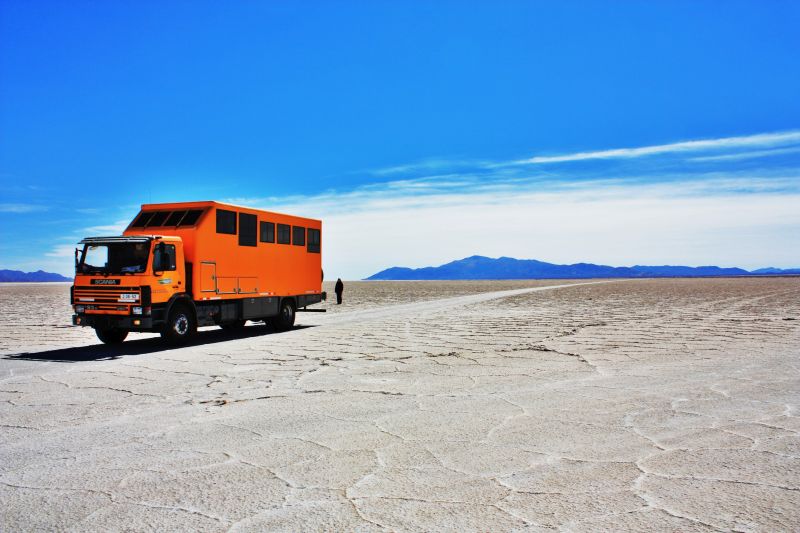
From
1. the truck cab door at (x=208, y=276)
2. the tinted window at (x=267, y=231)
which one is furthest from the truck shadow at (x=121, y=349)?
the tinted window at (x=267, y=231)

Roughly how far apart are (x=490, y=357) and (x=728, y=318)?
12689 millimetres

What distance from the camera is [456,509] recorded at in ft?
13.9

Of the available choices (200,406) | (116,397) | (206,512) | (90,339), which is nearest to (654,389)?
(200,406)

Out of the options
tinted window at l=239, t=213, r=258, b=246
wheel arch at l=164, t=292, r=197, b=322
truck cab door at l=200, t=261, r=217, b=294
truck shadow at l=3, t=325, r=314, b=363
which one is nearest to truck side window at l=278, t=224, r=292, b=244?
tinted window at l=239, t=213, r=258, b=246

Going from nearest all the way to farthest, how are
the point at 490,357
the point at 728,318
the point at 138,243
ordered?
the point at 490,357
the point at 138,243
the point at 728,318

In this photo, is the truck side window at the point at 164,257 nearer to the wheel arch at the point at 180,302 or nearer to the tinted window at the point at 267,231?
the wheel arch at the point at 180,302

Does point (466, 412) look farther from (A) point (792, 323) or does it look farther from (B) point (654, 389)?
(A) point (792, 323)

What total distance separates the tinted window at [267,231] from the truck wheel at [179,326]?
3.63 metres

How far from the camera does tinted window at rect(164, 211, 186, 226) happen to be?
16103 millimetres

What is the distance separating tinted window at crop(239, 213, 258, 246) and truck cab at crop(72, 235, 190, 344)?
259cm

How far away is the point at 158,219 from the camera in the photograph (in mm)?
16344

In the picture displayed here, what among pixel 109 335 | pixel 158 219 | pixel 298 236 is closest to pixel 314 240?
pixel 298 236

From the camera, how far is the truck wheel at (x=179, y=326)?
14922mm

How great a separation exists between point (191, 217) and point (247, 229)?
75.7 inches
